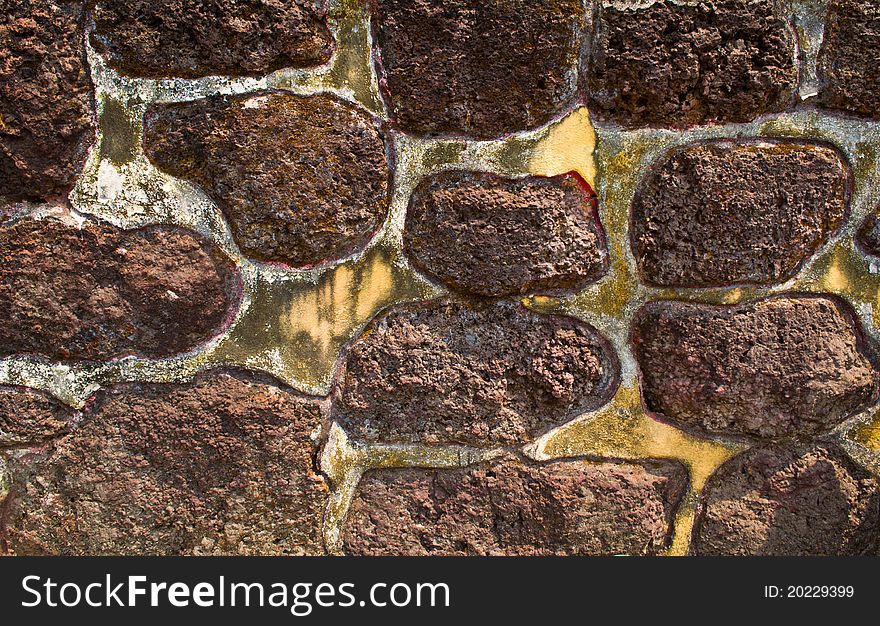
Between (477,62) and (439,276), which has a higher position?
(477,62)

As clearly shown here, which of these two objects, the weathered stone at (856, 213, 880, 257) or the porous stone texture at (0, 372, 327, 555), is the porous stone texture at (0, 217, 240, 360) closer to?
the porous stone texture at (0, 372, 327, 555)

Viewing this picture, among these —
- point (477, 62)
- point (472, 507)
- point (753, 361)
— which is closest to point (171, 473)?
point (472, 507)

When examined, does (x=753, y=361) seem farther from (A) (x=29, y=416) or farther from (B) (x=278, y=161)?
(A) (x=29, y=416)

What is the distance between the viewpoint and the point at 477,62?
0.77 meters

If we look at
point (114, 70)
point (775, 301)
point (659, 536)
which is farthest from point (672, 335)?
point (114, 70)

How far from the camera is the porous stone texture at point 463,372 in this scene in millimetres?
838

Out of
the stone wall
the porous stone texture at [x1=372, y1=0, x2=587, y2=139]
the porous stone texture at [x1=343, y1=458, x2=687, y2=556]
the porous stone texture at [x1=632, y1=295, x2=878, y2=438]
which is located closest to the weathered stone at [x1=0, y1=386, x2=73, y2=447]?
the stone wall

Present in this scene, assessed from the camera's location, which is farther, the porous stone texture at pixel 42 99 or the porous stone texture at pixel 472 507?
the porous stone texture at pixel 472 507

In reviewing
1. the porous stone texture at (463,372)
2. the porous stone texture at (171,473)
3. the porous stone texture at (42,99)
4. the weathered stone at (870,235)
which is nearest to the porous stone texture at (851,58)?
the weathered stone at (870,235)

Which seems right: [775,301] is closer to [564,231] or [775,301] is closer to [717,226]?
[717,226]

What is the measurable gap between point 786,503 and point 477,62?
690 mm

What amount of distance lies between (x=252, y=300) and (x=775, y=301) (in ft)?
2.13

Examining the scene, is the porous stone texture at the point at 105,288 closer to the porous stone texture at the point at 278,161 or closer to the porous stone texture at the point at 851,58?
the porous stone texture at the point at 278,161

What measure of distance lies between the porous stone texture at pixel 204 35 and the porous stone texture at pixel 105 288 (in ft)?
0.61
